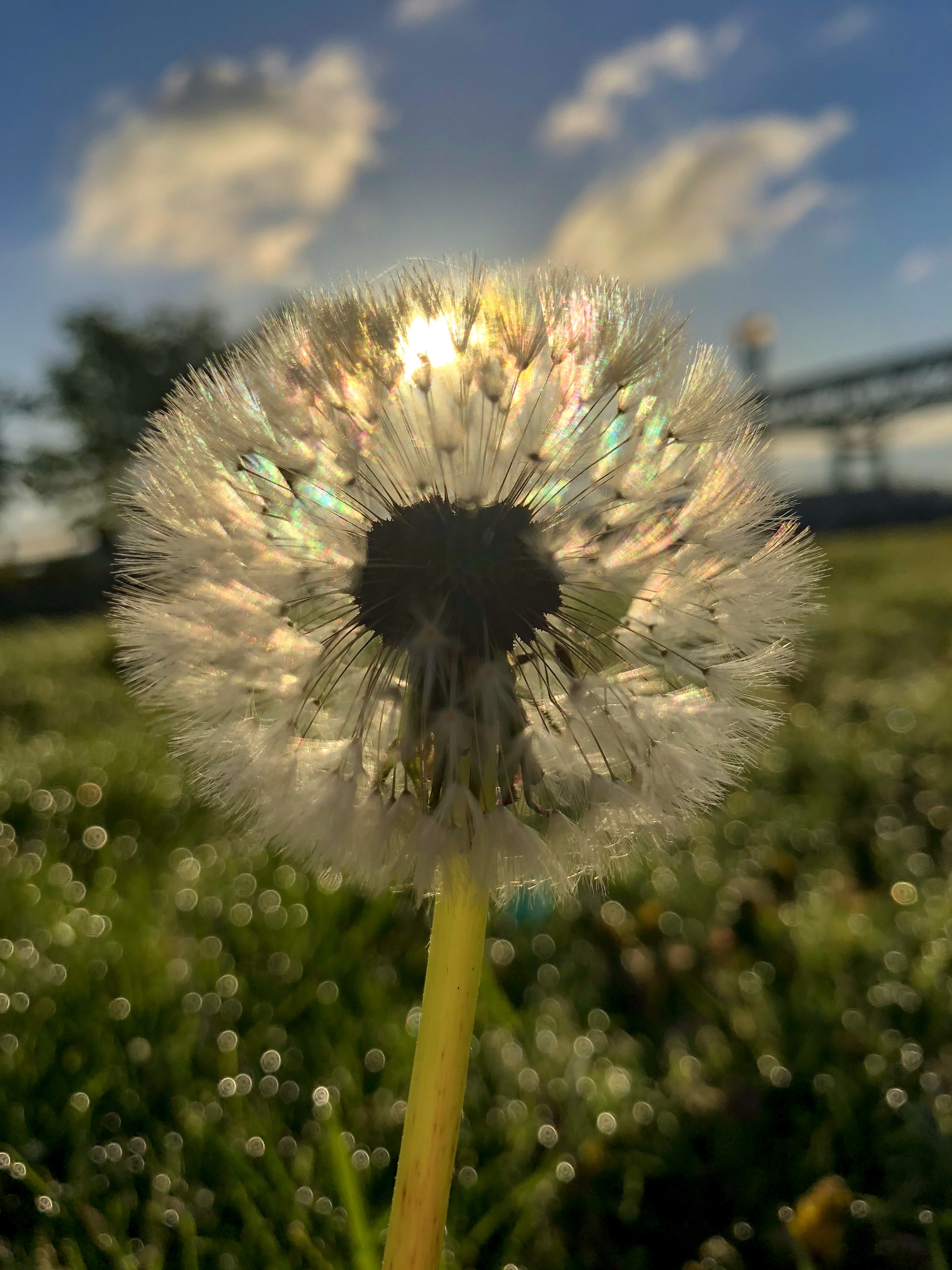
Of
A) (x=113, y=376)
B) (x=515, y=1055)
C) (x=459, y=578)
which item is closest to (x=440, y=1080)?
(x=459, y=578)

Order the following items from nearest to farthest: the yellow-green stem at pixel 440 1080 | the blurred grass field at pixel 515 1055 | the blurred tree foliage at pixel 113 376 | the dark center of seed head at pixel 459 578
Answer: the yellow-green stem at pixel 440 1080 < the dark center of seed head at pixel 459 578 < the blurred grass field at pixel 515 1055 < the blurred tree foliage at pixel 113 376

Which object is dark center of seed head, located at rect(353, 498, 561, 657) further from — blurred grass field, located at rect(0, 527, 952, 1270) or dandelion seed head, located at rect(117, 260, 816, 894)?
blurred grass field, located at rect(0, 527, 952, 1270)

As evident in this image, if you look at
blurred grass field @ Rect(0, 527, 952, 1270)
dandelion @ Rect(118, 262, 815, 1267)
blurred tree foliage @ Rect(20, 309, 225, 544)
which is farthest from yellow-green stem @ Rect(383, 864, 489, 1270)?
blurred tree foliage @ Rect(20, 309, 225, 544)

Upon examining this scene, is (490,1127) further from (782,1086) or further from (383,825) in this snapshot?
(383,825)

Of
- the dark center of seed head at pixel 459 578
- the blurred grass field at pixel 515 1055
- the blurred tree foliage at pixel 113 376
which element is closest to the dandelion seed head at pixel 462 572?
the dark center of seed head at pixel 459 578

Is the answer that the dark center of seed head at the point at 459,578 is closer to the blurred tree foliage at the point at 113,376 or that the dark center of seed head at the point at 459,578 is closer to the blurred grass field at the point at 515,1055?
the blurred grass field at the point at 515,1055

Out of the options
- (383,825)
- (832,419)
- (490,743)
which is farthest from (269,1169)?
(832,419)

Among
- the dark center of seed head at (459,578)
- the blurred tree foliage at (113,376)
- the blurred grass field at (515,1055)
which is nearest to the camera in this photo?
the dark center of seed head at (459,578)
